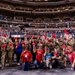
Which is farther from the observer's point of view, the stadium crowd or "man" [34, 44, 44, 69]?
"man" [34, 44, 44, 69]

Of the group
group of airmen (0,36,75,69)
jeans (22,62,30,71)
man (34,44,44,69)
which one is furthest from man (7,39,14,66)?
man (34,44,44,69)

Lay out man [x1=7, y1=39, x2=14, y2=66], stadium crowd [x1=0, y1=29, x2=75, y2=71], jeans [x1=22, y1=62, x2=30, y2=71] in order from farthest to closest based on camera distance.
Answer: man [x1=7, y1=39, x2=14, y2=66] → stadium crowd [x1=0, y1=29, x2=75, y2=71] → jeans [x1=22, y1=62, x2=30, y2=71]

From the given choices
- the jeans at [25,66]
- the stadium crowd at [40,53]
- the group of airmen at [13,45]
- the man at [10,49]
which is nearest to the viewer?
the jeans at [25,66]

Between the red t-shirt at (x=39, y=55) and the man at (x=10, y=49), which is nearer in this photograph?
the red t-shirt at (x=39, y=55)

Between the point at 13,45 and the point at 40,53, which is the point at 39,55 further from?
the point at 13,45

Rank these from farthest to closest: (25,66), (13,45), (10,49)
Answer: (13,45) → (10,49) → (25,66)

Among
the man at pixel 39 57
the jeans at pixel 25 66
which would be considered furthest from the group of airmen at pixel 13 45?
the jeans at pixel 25 66

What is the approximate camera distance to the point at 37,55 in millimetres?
10789

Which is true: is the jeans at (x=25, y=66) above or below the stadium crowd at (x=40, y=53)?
below

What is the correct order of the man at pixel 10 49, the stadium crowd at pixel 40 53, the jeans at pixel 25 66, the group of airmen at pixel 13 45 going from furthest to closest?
the man at pixel 10 49
the group of airmen at pixel 13 45
the stadium crowd at pixel 40 53
the jeans at pixel 25 66

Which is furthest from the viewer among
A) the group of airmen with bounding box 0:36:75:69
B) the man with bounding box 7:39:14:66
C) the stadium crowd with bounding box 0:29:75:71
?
the man with bounding box 7:39:14:66

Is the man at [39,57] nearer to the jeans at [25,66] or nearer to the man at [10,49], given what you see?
the jeans at [25,66]

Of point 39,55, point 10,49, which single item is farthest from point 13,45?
point 39,55

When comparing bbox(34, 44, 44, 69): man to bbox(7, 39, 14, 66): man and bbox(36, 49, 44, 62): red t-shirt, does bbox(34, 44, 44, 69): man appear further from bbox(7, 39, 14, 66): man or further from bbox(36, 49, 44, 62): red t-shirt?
bbox(7, 39, 14, 66): man
